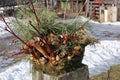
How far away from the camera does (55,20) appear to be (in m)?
2.72

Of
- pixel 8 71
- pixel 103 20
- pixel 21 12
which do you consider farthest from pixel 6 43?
pixel 21 12

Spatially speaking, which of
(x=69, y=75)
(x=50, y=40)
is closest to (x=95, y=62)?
(x=69, y=75)

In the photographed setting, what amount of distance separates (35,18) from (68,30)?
0.34m

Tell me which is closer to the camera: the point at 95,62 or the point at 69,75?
the point at 69,75

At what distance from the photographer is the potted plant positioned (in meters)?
2.50

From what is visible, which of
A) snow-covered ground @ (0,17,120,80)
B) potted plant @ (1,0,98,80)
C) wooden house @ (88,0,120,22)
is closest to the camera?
potted plant @ (1,0,98,80)

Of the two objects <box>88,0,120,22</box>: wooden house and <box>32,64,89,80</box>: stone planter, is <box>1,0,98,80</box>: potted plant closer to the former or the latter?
<box>32,64,89,80</box>: stone planter

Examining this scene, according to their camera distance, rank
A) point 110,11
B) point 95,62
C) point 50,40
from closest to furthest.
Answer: point 50,40 → point 95,62 → point 110,11

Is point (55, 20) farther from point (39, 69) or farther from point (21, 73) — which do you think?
point (21, 73)

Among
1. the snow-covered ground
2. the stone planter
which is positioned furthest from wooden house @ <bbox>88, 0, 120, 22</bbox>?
the stone planter

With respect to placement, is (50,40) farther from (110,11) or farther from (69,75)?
(110,11)

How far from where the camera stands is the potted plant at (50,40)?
250 centimetres

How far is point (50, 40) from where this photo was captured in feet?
8.29

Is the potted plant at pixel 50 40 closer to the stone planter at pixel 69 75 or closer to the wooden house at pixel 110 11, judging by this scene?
the stone planter at pixel 69 75
